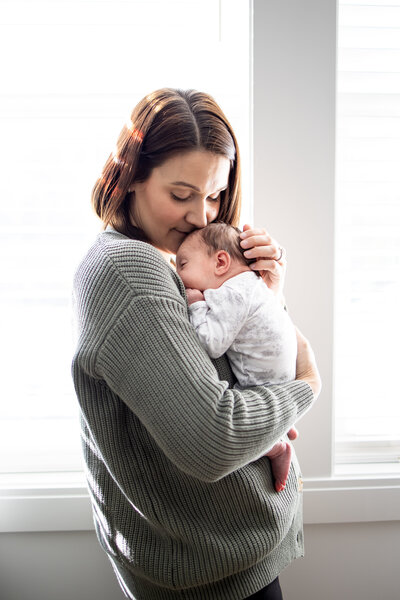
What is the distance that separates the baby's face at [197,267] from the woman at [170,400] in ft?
0.23

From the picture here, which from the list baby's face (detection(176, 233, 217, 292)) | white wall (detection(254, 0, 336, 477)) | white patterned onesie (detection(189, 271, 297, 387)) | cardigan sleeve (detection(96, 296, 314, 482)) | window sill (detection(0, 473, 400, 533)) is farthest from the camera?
window sill (detection(0, 473, 400, 533))

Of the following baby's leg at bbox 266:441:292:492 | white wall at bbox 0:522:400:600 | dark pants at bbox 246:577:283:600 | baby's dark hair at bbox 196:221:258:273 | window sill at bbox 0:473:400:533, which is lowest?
white wall at bbox 0:522:400:600

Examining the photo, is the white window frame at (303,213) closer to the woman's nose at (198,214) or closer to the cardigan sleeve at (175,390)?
the woman's nose at (198,214)

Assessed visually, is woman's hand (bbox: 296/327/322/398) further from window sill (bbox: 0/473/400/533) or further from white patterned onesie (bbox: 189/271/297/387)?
window sill (bbox: 0/473/400/533)

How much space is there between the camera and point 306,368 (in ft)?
3.57

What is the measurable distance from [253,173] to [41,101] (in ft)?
2.55

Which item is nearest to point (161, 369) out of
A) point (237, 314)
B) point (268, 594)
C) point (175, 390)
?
point (175, 390)

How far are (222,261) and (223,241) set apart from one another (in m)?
0.05

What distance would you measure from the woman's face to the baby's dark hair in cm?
3

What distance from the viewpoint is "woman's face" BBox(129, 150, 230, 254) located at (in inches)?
38.7

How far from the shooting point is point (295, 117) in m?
Answer: 1.49

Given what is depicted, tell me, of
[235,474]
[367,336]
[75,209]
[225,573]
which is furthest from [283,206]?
[225,573]

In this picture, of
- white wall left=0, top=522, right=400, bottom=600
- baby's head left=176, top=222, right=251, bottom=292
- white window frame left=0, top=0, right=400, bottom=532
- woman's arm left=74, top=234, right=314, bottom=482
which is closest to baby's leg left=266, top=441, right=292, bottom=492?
woman's arm left=74, top=234, right=314, bottom=482

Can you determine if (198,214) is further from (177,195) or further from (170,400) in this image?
(170,400)
